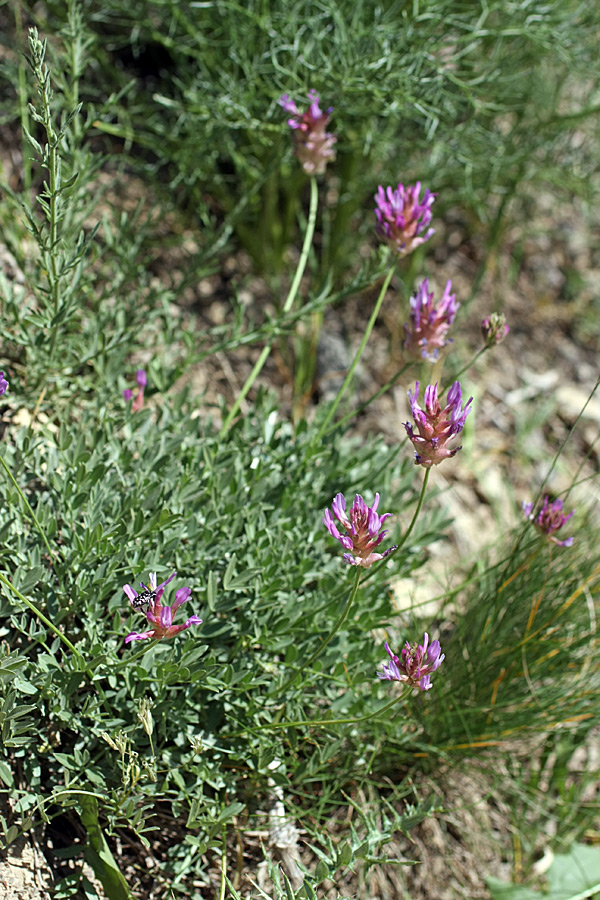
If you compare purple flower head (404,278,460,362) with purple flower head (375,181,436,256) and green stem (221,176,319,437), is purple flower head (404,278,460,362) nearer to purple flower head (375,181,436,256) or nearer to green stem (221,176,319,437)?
purple flower head (375,181,436,256)

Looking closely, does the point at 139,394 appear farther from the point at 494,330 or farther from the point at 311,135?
the point at 494,330

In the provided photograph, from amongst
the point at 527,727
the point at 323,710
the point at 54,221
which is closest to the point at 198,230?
the point at 54,221

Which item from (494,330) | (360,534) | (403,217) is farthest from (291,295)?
(360,534)

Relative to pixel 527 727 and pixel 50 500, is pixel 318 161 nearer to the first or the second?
pixel 50 500

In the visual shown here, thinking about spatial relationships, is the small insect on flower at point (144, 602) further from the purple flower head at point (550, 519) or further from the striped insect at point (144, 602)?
the purple flower head at point (550, 519)

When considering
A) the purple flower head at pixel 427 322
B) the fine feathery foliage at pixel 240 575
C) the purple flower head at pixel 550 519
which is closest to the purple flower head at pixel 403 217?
the fine feathery foliage at pixel 240 575
